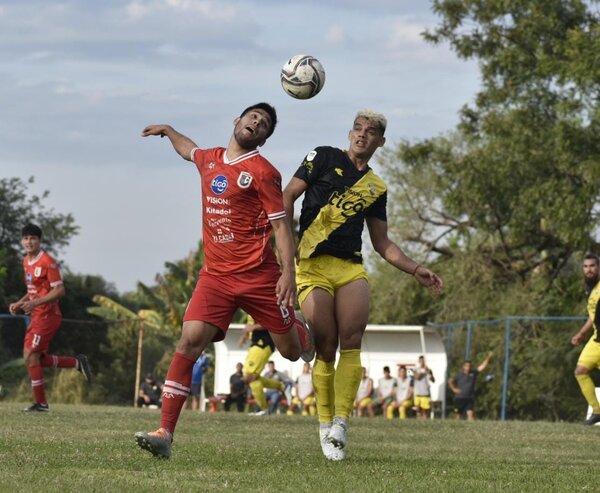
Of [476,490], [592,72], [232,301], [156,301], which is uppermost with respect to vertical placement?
[592,72]

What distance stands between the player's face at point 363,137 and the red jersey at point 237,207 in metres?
1.10

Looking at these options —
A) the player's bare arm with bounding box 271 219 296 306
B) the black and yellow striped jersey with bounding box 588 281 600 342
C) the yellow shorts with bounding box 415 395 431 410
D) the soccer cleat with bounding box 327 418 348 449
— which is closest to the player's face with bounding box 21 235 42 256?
the black and yellow striped jersey with bounding box 588 281 600 342

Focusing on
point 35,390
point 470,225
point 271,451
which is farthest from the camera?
point 470,225

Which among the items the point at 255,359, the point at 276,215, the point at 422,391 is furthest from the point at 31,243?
the point at 422,391

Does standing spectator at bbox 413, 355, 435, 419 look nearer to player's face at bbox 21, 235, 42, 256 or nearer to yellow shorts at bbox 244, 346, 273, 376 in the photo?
yellow shorts at bbox 244, 346, 273, 376

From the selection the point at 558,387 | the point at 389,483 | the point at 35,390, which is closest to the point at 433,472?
the point at 389,483

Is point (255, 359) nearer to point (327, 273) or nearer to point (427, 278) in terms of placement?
point (427, 278)

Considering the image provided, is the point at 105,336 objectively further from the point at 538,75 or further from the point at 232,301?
the point at 232,301

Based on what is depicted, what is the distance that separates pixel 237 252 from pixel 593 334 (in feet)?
34.0

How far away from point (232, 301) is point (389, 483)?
1.93 meters

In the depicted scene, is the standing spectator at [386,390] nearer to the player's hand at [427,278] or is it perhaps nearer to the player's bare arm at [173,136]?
the player's hand at [427,278]

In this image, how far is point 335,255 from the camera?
9.46 meters

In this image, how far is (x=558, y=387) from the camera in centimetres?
3634

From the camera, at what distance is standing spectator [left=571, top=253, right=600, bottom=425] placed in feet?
56.5
